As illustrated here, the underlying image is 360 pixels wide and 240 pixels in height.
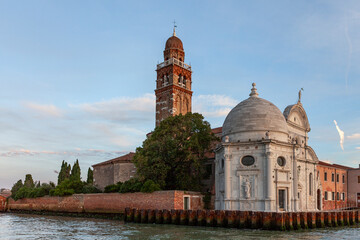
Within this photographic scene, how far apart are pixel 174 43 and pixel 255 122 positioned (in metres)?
28.3

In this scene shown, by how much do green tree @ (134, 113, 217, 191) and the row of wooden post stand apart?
18.9ft

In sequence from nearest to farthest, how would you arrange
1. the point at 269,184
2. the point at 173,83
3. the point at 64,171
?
1. the point at 269,184
2. the point at 173,83
3. the point at 64,171

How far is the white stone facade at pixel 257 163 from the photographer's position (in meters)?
29.3

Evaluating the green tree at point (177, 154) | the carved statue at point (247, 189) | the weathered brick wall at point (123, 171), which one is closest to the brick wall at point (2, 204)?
the weathered brick wall at point (123, 171)

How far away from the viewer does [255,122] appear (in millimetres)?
30922

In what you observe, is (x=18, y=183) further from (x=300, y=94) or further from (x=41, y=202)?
(x=300, y=94)

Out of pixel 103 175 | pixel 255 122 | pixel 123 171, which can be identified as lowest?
pixel 103 175

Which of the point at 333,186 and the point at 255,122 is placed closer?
the point at 255,122

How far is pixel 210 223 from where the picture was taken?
25.3 m

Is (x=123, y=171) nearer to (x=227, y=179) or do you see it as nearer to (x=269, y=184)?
(x=227, y=179)

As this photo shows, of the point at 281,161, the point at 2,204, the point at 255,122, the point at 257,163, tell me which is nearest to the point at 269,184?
the point at 257,163

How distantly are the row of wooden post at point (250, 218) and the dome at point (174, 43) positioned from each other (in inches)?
1256

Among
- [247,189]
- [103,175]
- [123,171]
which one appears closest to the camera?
[247,189]

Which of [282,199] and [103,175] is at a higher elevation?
[103,175]
